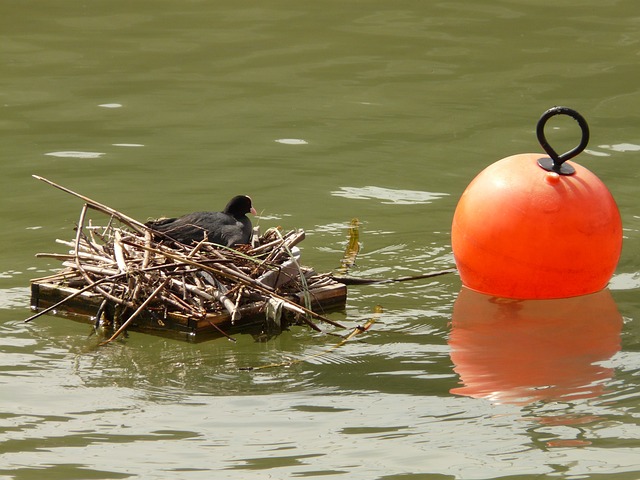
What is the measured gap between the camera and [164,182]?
44.7 ft

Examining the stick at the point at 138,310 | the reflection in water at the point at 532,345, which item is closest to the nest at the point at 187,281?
the stick at the point at 138,310

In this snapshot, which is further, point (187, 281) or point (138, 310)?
point (187, 281)

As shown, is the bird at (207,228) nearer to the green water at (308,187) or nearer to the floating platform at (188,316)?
the floating platform at (188,316)

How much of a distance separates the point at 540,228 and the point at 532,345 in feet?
3.10

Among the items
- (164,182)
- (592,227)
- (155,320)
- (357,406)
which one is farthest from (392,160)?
(357,406)

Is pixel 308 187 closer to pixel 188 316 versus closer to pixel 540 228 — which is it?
pixel 540 228

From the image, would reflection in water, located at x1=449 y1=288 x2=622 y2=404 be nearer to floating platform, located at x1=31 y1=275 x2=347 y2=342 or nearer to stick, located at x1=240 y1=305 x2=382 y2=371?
stick, located at x1=240 y1=305 x2=382 y2=371

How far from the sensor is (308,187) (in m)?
13.5

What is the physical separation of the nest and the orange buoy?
1375 mm

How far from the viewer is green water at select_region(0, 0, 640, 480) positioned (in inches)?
297

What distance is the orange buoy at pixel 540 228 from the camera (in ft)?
32.2

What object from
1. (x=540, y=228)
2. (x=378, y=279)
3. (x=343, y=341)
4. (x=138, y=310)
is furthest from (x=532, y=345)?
(x=138, y=310)

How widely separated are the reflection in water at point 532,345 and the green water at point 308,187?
0.27 feet

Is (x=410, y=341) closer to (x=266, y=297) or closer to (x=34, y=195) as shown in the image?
(x=266, y=297)
